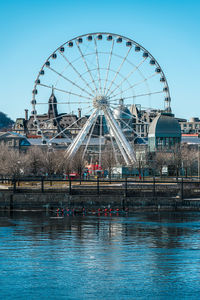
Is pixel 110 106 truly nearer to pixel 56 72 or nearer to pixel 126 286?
pixel 56 72

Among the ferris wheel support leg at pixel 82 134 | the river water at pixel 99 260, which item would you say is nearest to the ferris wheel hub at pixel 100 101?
the ferris wheel support leg at pixel 82 134

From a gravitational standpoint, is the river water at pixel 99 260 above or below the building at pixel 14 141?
below

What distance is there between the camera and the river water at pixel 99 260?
1810cm

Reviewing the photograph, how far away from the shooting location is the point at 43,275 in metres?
20.1

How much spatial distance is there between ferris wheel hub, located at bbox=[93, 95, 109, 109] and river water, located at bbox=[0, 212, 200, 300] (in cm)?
4580

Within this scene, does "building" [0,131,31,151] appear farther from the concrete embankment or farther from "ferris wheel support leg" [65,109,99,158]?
the concrete embankment

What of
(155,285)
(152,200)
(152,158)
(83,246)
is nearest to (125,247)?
(83,246)

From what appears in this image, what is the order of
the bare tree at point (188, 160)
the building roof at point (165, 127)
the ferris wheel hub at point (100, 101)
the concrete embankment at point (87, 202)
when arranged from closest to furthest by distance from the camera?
the concrete embankment at point (87, 202) < the ferris wheel hub at point (100, 101) < the bare tree at point (188, 160) < the building roof at point (165, 127)

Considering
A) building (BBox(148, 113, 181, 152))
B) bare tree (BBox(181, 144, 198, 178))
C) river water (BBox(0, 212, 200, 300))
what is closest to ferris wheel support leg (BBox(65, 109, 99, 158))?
bare tree (BBox(181, 144, 198, 178))

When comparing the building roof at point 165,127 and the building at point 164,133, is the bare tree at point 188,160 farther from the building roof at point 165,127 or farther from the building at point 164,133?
the building roof at point 165,127

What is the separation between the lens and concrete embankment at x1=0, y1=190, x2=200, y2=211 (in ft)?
152

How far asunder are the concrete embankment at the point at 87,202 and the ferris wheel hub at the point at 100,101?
33.7m

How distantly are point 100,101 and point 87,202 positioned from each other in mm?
35302

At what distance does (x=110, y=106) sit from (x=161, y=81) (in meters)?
8.01
